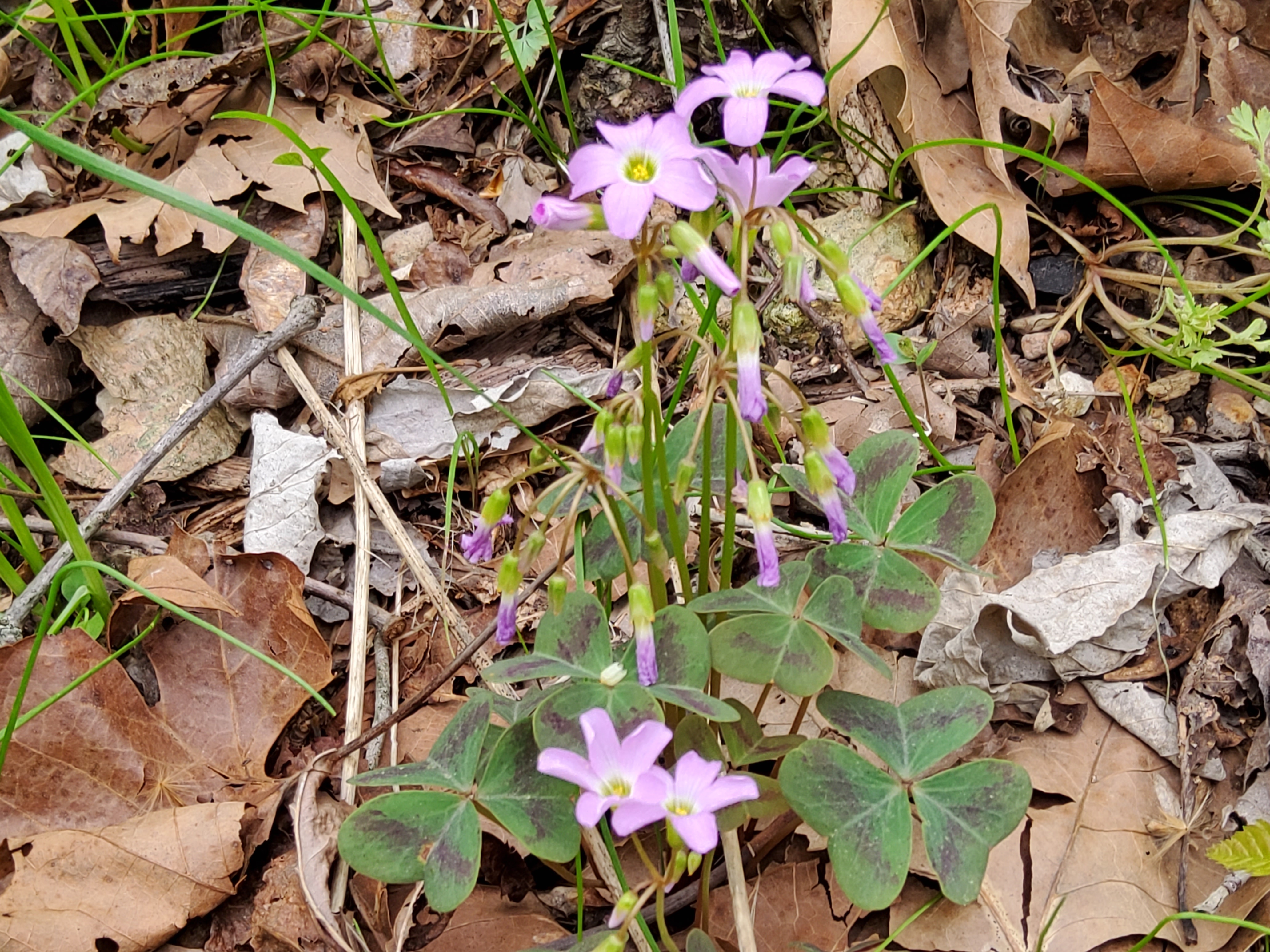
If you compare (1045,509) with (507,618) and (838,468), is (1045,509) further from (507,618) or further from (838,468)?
(507,618)

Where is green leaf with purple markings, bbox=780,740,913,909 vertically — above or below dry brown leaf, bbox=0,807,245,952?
above

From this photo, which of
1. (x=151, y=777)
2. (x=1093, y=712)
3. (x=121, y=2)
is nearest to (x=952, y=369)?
(x=1093, y=712)

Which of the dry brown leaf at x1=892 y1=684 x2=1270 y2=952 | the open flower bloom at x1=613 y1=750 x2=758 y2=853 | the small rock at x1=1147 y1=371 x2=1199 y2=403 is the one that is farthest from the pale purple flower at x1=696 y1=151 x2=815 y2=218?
the small rock at x1=1147 y1=371 x2=1199 y2=403

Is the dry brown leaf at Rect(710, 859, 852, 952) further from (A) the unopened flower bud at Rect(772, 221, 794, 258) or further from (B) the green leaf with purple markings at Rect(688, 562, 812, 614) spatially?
(A) the unopened flower bud at Rect(772, 221, 794, 258)

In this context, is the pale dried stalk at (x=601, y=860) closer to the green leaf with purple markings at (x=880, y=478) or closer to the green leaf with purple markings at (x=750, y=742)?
the green leaf with purple markings at (x=750, y=742)

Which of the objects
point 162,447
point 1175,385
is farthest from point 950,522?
point 162,447

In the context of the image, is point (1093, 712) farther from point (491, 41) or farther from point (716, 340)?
point (491, 41)
